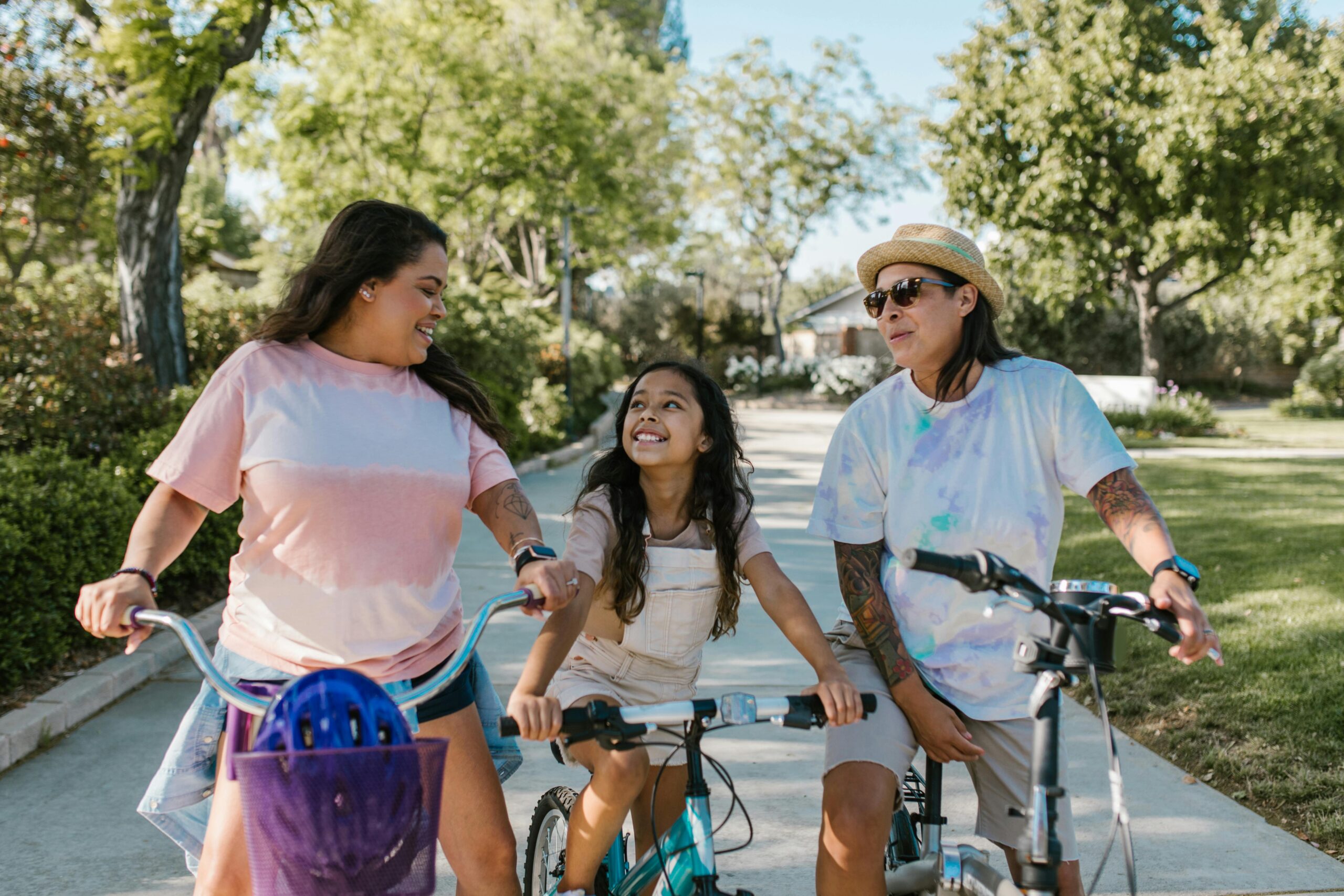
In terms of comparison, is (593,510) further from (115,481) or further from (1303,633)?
(1303,633)

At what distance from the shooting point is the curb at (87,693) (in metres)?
4.52

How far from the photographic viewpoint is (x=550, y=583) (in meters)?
2.28

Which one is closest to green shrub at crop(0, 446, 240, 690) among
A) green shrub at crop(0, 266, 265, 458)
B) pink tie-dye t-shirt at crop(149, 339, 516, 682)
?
green shrub at crop(0, 266, 265, 458)

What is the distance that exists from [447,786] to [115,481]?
4.57 meters

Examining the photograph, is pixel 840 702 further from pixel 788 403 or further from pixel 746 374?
pixel 746 374

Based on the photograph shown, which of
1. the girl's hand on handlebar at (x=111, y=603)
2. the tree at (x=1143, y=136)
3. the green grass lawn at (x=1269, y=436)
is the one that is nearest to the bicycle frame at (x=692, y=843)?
the girl's hand on handlebar at (x=111, y=603)

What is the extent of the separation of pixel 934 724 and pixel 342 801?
1408 millimetres

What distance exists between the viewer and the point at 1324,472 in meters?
15.0

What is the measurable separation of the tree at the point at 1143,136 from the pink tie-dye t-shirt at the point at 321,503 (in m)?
22.3

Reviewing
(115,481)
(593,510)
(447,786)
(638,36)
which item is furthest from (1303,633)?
(638,36)

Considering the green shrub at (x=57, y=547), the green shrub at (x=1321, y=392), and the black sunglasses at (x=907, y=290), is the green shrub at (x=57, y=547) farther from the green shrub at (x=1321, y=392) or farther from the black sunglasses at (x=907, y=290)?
the green shrub at (x=1321, y=392)

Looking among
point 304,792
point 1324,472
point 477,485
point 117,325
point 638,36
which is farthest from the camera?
point 638,36

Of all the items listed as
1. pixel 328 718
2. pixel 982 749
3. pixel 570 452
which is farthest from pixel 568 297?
pixel 328 718

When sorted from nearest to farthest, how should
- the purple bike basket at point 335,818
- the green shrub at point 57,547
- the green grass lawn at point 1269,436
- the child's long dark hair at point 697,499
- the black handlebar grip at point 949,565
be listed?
1. the purple bike basket at point 335,818
2. the black handlebar grip at point 949,565
3. the child's long dark hair at point 697,499
4. the green shrub at point 57,547
5. the green grass lawn at point 1269,436
